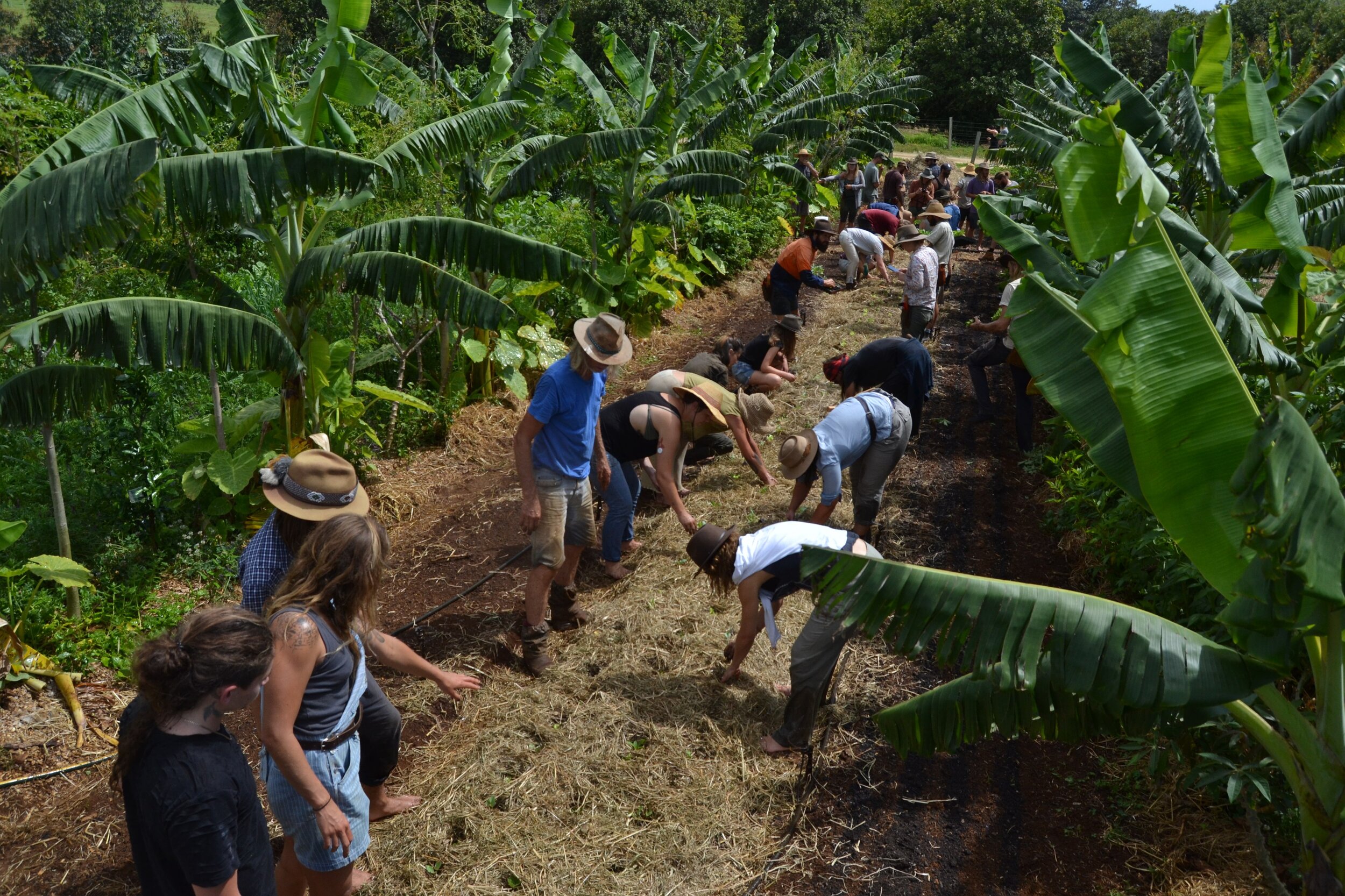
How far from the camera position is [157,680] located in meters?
2.61

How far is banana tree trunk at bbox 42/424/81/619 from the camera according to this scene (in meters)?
5.80

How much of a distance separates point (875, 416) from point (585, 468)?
80.4 inches

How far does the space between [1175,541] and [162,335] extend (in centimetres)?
521

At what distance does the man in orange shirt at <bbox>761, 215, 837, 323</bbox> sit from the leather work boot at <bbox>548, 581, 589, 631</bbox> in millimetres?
5280

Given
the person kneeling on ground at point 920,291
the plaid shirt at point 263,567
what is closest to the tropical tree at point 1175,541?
the plaid shirt at point 263,567

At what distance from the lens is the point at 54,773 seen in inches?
200

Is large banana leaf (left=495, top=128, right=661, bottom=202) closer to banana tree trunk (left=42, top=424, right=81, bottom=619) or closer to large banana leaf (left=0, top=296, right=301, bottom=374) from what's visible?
large banana leaf (left=0, top=296, right=301, bottom=374)

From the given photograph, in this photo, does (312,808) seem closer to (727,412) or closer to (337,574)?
(337,574)

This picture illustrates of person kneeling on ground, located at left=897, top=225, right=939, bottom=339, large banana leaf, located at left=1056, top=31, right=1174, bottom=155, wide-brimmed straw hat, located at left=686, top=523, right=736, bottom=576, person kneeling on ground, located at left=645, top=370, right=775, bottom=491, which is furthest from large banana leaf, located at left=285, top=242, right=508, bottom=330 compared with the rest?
person kneeling on ground, located at left=897, top=225, right=939, bottom=339

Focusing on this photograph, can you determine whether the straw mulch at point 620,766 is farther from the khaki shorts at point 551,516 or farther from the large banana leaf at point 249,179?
the large banana leaf at point 249,179

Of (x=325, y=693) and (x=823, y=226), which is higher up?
(x=823, y=226)

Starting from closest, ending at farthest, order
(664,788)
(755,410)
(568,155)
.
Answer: (664,788)
(755,410)
(568,155)

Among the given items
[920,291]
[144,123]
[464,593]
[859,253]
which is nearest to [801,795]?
[464,593]

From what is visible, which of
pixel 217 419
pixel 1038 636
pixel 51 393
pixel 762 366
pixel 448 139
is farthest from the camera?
pixel 762 366
